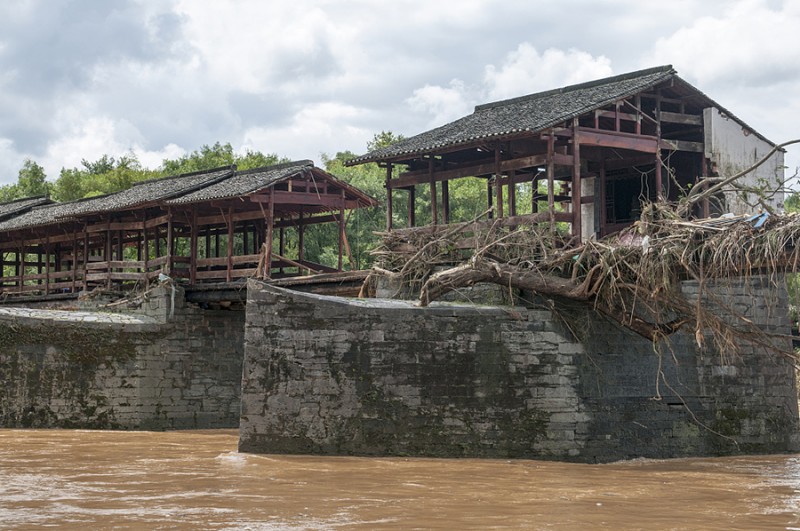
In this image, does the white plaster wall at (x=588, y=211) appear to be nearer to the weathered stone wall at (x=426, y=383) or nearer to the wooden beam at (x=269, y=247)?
the wooden beam at (x=269, y=247)

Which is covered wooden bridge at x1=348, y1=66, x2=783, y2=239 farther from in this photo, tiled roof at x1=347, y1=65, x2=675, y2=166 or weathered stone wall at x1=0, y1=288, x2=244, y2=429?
Result: weathered stone wall at x1=0, y1=288, x2=244, y2=429

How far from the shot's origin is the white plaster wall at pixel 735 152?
1777cm

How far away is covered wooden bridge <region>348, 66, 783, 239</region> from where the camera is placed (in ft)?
52.9

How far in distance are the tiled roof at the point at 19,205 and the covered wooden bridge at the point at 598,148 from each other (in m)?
15.1

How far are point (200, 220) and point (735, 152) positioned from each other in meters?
10.8

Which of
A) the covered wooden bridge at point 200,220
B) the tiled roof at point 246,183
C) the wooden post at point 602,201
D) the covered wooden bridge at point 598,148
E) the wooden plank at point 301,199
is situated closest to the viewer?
the covered wooden bridge at point 598,148

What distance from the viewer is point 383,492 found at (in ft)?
33.2

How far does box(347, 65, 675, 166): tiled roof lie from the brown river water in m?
5.67

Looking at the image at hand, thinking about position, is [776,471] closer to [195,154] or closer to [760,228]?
[760,228]

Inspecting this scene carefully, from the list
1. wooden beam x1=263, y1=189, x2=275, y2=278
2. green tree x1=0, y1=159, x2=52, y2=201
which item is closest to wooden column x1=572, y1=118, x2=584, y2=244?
wooden beam x1=263, y1=189, x2=275, y2=278

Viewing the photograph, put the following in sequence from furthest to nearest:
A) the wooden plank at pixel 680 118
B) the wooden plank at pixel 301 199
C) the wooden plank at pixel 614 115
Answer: the wooden plank at pixel 301 199, the wooden plank at pixel 680 118, the wooden plank at pixel 614 115

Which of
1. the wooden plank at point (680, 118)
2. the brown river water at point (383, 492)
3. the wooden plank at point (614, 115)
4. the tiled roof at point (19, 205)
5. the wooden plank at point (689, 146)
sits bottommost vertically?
the brown river water at point (383, 492)

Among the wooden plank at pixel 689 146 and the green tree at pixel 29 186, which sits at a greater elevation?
the green tree at pixel 29 186

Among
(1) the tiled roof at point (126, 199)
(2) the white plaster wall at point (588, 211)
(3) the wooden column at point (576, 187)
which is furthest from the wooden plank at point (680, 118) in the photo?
(1) the tiled roof at point (126, 199)
